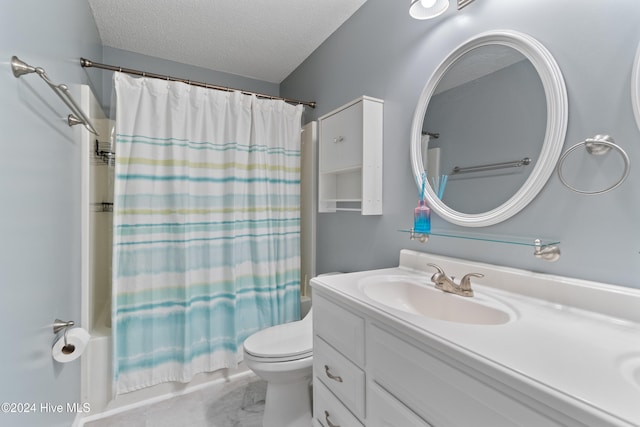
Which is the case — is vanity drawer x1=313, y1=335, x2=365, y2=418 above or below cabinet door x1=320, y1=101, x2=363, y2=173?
below

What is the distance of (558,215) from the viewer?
92cm

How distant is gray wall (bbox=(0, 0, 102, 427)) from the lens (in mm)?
792

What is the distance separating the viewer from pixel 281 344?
1563 mm

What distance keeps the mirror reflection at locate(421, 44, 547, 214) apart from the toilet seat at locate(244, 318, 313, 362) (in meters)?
1.07

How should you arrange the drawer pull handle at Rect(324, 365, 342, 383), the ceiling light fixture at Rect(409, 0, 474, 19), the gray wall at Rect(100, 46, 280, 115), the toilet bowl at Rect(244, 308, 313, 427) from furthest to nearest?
1. the gray wall at Rect(100, 46, 280, 115)
2. the toilet bowl at Rect(244, 308, 313, 427)
3. the ceiling light fixture at Rect(409, 0, 474, 19)
4. the drawer pull handle at Rect(324, 365, 342, 383)

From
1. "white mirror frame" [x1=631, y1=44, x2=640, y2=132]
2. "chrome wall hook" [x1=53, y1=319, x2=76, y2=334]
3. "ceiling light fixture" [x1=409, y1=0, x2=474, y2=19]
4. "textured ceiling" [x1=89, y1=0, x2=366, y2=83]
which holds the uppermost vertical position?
"textured ceiling" [x1=89, y1=0, x2=366, y2=83]

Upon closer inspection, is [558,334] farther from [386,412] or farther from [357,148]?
[357,148]

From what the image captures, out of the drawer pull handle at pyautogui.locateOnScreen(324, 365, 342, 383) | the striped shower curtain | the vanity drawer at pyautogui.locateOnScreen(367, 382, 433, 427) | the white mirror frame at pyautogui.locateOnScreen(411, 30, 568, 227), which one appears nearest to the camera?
the vanity drawer at pyautogui.locateOnScreen(367, 382, 433, 427)

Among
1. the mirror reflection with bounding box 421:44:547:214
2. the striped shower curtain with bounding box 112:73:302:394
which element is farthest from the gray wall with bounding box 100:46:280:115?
the mirror reflection with bounding box 421:44:547:214

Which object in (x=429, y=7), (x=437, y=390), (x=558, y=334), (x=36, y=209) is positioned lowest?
(x=437, y=390)

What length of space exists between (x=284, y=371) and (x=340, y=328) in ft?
1.97

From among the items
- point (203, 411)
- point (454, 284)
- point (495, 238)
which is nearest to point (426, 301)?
point (454, 284)

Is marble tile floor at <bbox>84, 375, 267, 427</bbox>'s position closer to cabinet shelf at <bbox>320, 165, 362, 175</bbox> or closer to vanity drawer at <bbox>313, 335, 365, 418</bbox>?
vanity drawer at <bbox>313, 335, 365, 418</bbox>

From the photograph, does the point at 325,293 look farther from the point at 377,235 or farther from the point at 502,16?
the point at 502,16
